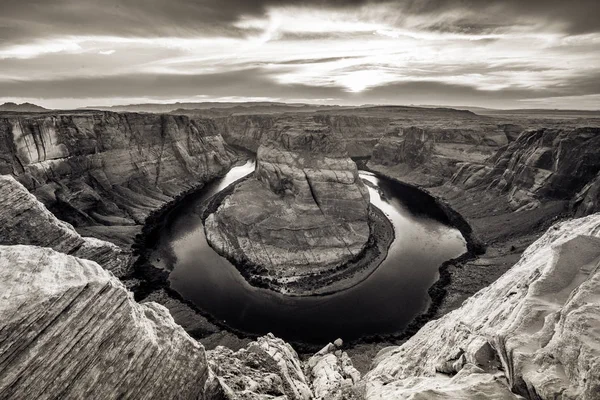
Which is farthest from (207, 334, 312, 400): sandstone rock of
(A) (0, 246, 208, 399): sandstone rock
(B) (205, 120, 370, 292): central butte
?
(B) (205, 120, 370, 292): central butte

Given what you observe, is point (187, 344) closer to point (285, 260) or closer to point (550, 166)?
point (285, 260)

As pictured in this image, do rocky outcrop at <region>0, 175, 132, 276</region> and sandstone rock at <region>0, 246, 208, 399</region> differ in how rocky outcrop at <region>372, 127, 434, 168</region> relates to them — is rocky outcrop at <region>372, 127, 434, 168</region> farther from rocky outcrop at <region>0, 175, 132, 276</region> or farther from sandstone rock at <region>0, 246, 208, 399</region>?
sandstone rock at <region>0, 246, 208, 399</region>

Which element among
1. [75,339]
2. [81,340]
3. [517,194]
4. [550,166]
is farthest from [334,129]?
[75,339]

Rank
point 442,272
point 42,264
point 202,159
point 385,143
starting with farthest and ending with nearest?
1. point 385,143
2. point 202,159
3. point 442,272
4. point 42,264

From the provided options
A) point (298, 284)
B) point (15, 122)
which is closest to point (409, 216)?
point (298, 284)

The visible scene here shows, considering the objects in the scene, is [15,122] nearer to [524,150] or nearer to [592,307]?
[592,307]

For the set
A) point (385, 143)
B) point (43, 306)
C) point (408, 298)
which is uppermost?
point (43, 306)
